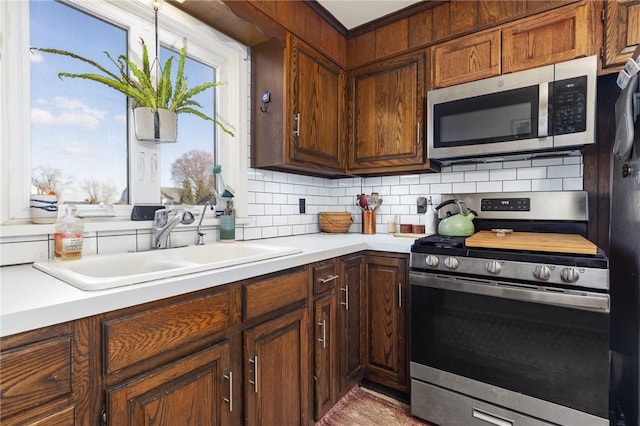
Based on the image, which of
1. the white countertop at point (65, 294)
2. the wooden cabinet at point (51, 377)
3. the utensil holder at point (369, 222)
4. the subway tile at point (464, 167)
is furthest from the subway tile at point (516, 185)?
the wooden cabinet at point (51, 377)

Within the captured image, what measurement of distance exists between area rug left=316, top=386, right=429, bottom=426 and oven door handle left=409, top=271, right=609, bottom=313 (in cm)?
75

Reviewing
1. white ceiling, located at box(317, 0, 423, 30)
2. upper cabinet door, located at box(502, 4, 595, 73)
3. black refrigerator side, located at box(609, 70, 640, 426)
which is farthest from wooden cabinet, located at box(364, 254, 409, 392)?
white ceiling, located at box(317, 0, 423, 30)

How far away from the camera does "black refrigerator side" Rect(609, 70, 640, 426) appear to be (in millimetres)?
1267

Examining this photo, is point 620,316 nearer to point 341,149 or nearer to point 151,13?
point 341,149

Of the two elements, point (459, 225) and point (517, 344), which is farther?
point (459, 225)

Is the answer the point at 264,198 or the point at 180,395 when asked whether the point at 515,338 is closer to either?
the point at 180,395

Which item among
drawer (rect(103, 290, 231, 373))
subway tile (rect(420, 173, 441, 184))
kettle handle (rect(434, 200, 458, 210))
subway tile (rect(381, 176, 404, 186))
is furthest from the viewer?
subway tile (rect(381, 176, 404, 186))

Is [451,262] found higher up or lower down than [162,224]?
lower down

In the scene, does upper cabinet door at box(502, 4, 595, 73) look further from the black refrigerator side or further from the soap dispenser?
the soap dispenser

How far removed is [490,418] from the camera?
4.81ft

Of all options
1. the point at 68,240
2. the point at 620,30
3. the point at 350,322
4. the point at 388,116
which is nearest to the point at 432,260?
the point at 350,322

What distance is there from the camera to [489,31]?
183cm

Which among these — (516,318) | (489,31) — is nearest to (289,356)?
(516,318)

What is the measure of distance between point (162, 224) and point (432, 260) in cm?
135
